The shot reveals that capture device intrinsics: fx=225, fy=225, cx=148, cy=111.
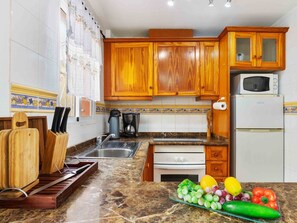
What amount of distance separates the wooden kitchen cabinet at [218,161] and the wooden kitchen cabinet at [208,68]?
2.35 ft

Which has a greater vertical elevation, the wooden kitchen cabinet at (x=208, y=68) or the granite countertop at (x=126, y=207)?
the wooden kitchen cabinet at (x=208, y=68)

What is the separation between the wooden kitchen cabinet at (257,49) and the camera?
106 inches

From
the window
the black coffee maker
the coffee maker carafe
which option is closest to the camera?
the window

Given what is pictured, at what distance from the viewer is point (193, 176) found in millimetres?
2748

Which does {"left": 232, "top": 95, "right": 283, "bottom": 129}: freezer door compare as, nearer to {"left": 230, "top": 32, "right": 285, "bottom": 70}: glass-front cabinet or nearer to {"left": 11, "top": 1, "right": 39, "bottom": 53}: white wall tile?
{"left": 230, "top": 32, "right": 285, "bottom": 70}: glass-front cabinet

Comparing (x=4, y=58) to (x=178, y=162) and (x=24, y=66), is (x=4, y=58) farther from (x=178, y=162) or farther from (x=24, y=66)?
(x=178, y=162)

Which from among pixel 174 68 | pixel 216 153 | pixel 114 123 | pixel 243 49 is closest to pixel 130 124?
pixel 114 123

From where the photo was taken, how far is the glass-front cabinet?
2.70 metres

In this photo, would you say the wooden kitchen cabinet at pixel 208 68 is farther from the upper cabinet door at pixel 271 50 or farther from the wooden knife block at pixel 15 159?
the wooden knife block at pixel 15 159

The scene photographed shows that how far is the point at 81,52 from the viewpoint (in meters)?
1.81

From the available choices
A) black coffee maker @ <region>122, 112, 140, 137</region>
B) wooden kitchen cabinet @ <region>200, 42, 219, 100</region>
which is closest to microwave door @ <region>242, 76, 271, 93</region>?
wooden kitchen cabinet @ <region>200, 42, 219, 100</region>

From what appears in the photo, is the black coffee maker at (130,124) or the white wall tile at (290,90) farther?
the black coffee maker at (130,124)

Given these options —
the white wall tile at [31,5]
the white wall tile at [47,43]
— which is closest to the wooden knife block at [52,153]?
the white wall tile at [47,43]

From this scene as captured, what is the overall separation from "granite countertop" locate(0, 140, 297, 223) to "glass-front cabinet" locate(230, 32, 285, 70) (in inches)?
79.1
